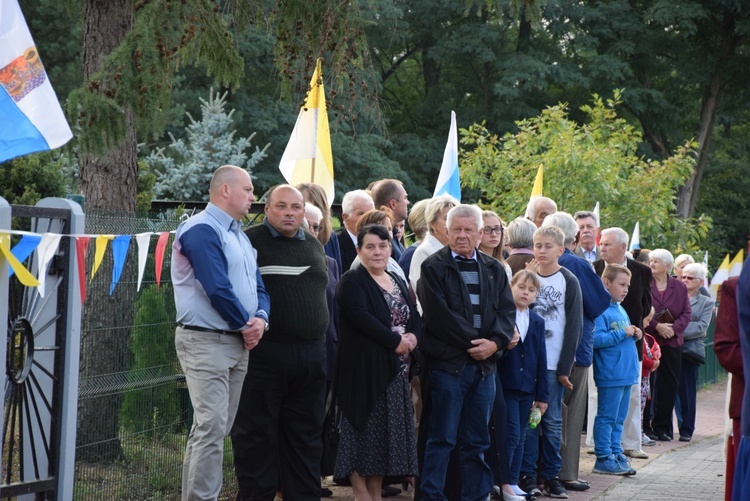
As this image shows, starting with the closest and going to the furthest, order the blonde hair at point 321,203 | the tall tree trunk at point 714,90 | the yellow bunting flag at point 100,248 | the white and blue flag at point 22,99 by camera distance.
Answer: the white and blue flag at point 22,99 < the yellow bunting flag at point 100,248 < the blonde hair at point 321,203 < the tall tree trunk at point 714,90

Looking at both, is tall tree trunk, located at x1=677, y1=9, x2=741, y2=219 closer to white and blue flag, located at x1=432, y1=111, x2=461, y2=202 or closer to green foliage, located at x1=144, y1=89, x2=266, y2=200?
green foliage, located at x1=144, y1=89, x2=266, y2=200

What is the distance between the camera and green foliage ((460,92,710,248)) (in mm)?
18875

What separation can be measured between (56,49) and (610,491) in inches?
901

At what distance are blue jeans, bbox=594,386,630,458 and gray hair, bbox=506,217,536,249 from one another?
5.75 ft

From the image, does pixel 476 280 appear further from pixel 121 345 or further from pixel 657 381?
pixel 657 381

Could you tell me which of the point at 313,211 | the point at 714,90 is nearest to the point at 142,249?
the point at 313,211

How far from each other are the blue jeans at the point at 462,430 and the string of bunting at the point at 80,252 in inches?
82.9

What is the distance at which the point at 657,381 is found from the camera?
13758 mm

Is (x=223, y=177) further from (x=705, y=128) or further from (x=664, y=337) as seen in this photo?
(x=705, y=128)

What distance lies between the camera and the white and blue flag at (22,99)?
17.2 feet

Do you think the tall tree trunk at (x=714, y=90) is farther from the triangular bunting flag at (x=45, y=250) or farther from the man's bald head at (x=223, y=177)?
the triangular bunting flag at (x=45, y=250)

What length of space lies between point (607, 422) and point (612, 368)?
19.6 inches

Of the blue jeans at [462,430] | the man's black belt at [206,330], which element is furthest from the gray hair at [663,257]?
the man's black belt at [206,330]

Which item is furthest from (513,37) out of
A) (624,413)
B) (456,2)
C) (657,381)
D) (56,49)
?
(624,413)
